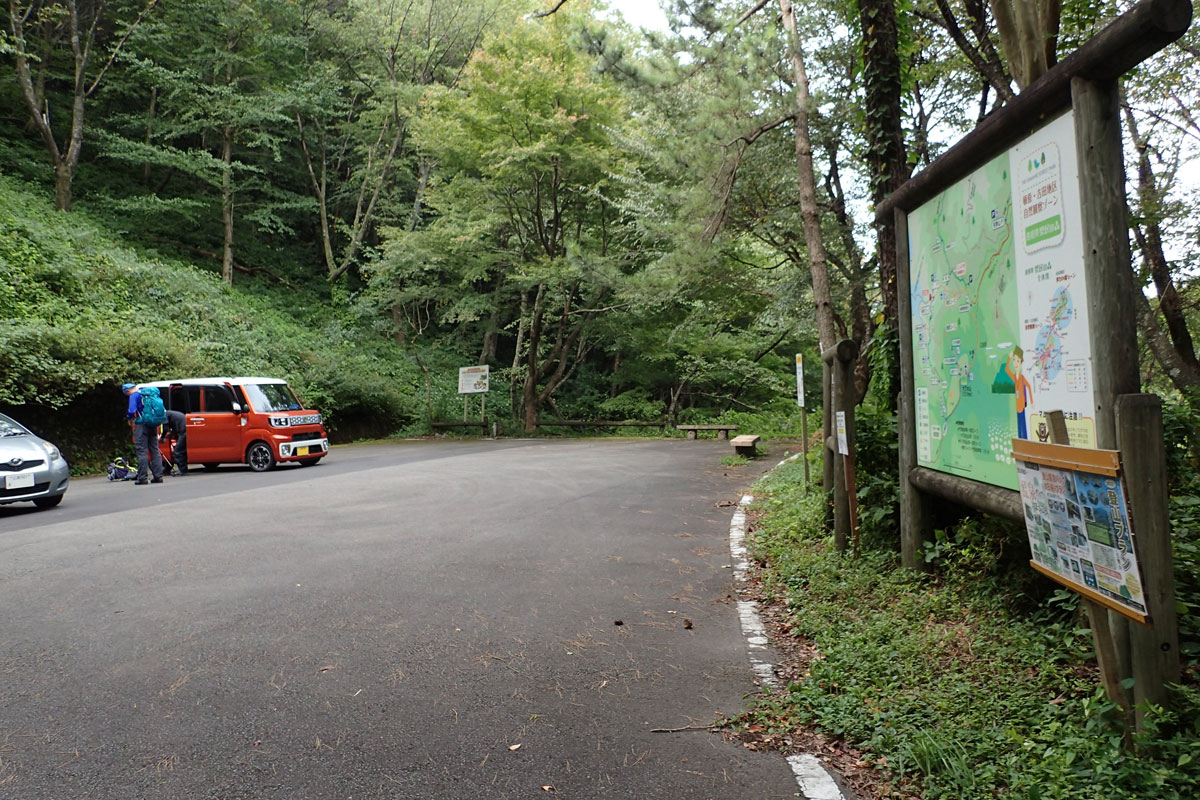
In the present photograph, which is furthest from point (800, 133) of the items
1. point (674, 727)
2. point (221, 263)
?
point (221, 263)

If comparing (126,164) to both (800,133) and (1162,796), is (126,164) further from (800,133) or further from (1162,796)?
(1162,796)

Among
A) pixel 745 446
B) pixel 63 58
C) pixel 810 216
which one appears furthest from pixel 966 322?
pixel 63 58

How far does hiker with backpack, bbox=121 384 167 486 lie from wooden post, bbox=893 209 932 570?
12659 mm

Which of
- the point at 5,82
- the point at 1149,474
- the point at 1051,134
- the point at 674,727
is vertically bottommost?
the point at 674,727

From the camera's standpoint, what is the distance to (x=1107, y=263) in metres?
2.92

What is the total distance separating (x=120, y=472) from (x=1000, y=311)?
15076 millimetres

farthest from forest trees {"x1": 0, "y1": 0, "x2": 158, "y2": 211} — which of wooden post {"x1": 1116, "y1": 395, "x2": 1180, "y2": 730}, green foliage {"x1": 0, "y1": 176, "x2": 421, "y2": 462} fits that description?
wooden post {"x1": 1116, "y1": 395, "x2": 1180, "y2": 730}

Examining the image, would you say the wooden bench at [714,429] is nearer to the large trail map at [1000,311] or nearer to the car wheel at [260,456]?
the car wheel at [260,456]

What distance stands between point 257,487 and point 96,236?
1467 centimetres

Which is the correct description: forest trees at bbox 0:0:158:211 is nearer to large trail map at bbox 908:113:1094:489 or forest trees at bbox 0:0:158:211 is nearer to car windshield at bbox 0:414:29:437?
car windshield at bbox 0:414:29:437

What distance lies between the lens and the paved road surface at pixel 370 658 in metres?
3.00

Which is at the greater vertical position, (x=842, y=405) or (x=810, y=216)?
(x=810, y=216)

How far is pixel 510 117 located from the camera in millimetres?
22125

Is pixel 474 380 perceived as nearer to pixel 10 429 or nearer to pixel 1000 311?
pixel 10 429
